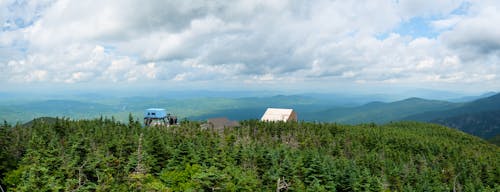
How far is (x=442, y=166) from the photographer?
9744 centimetres

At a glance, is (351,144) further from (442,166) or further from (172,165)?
(172,165)

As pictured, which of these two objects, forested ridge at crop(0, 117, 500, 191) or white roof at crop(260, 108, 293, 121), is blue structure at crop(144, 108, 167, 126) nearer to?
forested ridge at crop(0, 117, 500, 191)

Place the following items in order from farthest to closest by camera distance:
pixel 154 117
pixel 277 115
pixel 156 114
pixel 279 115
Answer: pixel 277 115, pixel 279 115, pixel 156 114, pixel 154 117

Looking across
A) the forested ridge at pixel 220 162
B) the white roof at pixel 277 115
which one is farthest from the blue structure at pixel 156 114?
the white roof at pixel 277 115

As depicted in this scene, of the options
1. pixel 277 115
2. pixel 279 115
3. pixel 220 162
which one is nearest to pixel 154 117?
pixel 277 115

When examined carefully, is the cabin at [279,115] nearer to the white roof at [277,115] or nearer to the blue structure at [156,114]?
the white roof at [277,115]

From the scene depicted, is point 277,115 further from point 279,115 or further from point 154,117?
point 154,117

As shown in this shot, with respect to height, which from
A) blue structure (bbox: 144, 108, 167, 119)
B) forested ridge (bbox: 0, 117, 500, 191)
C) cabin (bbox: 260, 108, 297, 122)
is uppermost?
blue structure (bbox: 144, 108, 167, 119)

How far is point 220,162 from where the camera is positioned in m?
57.8

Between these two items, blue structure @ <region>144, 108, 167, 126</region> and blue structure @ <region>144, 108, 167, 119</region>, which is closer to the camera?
blue structure @ <region>144, 108, 167, 126</region>

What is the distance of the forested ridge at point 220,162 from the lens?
38.7 meters

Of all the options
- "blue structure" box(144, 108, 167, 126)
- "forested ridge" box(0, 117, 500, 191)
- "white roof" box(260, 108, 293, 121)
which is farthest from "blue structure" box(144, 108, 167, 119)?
"white roof" box(260, 108, 293, 121)

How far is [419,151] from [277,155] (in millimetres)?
69782

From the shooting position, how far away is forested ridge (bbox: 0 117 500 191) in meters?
38.7
